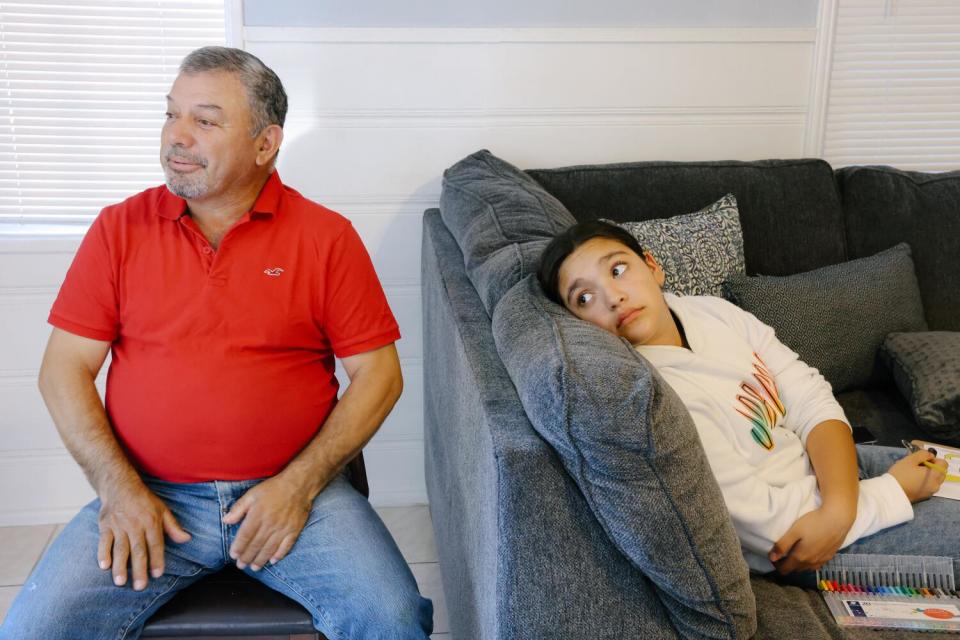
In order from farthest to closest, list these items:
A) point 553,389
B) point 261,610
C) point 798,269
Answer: point 798,269, point 261,610, point 553,389

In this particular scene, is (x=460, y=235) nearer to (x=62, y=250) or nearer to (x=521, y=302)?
(x=521, y=302)

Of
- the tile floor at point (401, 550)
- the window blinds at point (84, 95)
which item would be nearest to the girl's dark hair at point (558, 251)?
the tile floor at point (401, 550)

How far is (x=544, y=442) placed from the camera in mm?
1304

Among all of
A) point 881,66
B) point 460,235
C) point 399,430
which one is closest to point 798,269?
point 881,66

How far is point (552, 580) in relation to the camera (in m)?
1.29

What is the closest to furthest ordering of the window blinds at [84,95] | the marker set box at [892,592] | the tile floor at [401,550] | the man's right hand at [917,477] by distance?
the marker set box at [892,592] → the man's right hand at [917,477] → the tile floor at [401,550] → the window blinds at [84,95]

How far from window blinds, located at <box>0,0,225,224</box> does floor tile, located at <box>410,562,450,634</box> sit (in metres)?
1.26

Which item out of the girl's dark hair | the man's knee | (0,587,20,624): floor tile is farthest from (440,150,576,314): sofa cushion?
(0,587,20,624): floor tile

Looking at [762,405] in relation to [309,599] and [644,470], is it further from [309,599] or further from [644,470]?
[309,599]

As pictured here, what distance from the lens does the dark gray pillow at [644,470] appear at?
1261 millimetres

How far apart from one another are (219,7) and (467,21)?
2.14ft

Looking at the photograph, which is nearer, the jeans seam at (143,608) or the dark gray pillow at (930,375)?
the jeans seam at (143,608)

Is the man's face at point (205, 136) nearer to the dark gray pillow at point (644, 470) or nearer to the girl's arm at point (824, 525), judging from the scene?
the dark gray pillow at point (644, 470)

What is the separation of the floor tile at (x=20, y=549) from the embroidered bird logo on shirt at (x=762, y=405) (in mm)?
1838
